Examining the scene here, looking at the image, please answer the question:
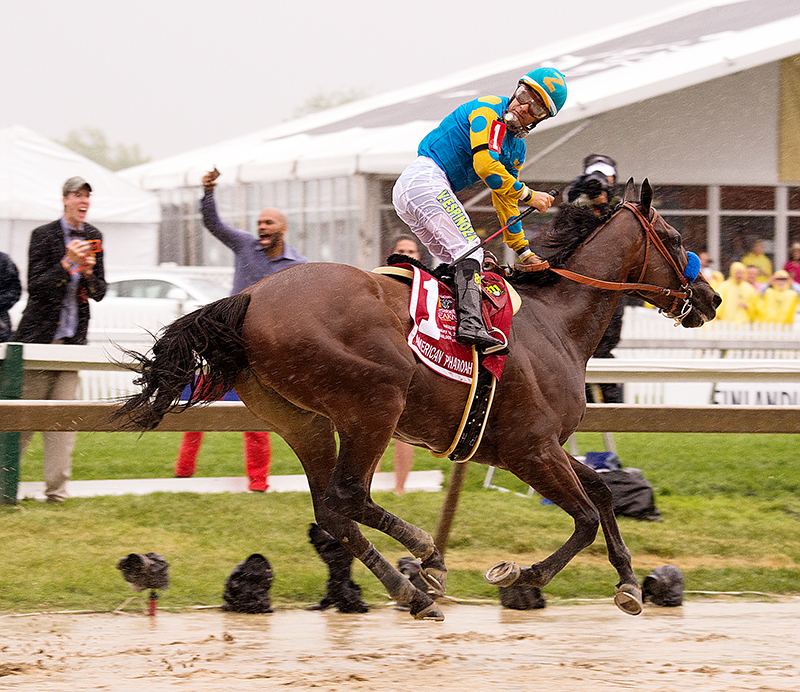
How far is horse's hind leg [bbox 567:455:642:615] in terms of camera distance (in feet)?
16.6

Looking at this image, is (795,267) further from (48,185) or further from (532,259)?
(48,185)

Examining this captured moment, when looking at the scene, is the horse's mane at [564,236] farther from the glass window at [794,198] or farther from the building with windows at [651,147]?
the glass window at [794,198]

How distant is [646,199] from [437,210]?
1.16 m

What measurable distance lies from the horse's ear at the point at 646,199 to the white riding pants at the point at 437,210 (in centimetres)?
97

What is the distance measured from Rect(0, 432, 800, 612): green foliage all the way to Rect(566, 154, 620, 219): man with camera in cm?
213

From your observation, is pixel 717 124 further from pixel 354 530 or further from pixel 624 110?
pixel 354 530

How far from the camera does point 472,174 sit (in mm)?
5277

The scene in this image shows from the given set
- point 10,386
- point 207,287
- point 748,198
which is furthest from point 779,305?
point 10,386

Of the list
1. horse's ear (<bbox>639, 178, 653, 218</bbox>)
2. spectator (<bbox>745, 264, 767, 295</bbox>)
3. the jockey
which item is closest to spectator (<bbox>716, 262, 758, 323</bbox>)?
spectator (<bbox>745, 264, 767, 295</bbox>)

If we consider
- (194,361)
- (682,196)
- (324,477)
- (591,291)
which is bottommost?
(324,477)

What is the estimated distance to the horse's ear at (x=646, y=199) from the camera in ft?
18.0

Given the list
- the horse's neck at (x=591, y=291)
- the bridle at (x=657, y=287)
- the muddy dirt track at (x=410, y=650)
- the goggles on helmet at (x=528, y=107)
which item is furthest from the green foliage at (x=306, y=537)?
the goggles on helmet at (x=528, y=107)

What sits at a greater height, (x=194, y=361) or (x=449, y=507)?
(x=194, y=361)

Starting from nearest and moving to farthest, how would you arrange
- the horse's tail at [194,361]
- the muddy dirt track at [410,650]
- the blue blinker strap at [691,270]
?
the muddy dirt track at [410,650], the horse's tail at [194,361], the blue blinker strap at [691,270]
